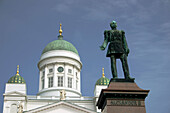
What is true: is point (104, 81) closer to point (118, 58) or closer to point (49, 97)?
point (49, 97)

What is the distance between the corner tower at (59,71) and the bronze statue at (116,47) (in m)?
44.4

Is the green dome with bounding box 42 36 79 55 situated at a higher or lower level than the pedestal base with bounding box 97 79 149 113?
higher

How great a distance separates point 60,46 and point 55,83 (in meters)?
8.41

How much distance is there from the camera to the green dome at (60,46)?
2368 inches

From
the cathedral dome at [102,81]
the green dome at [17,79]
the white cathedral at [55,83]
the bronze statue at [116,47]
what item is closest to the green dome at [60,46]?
the white cathedral at [55,83]

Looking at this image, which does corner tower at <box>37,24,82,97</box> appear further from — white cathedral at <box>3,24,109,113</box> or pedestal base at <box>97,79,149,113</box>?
pedestal base at <box>97,79,149,113</box>

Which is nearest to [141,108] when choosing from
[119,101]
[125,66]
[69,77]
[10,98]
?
[119,101]

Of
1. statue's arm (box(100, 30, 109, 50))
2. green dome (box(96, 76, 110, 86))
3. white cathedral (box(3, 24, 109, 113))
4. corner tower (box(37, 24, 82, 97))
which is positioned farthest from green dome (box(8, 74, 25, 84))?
statue's arm (box(100, 30, 109, 50))

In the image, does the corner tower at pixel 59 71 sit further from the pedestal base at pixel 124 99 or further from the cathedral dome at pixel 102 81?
the pedestal base at pixel 124 99

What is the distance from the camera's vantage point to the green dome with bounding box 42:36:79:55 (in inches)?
2368

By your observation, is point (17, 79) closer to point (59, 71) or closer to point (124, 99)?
point (59, 71)

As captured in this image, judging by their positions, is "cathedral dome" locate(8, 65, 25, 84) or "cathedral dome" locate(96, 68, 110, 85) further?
"cathedral dome" locate(96, 68, 110, 85)

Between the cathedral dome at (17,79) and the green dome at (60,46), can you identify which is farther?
the green dome at (60,46)

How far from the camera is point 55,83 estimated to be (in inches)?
2196
